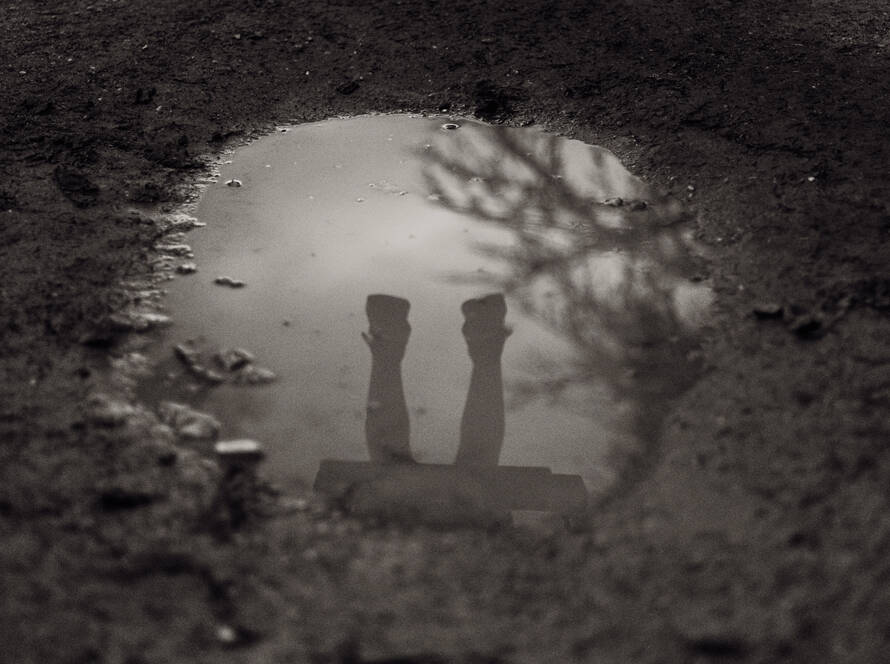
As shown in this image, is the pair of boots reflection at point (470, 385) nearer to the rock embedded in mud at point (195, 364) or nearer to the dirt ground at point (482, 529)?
the dirt ground at point (482, 529)

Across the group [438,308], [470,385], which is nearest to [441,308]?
[438,308]

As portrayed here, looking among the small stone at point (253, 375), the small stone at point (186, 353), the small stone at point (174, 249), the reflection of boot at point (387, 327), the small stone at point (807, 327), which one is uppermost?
the small stone at point (807, 327)

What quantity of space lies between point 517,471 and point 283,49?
10.1 feet

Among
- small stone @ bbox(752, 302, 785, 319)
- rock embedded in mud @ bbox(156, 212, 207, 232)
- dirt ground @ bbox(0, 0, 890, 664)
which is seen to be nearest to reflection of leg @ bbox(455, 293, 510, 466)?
dirt ground @ bbox(0, 0, 890, 664)

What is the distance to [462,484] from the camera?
2629 mm

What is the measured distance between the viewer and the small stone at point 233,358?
2967 millimetres

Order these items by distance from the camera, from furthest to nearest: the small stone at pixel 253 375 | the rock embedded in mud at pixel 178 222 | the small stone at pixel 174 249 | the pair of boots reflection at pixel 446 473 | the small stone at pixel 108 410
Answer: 1. the rock embedded in mud at pixel 178 222
2. the small stone at pixel 174 249
3. the small stone at pixel 253 375
4. the small stone at pixel 108 410
5. the pair of boots reflection at pixel 446 473

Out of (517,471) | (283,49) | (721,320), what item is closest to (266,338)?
(517,471)

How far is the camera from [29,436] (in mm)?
2633

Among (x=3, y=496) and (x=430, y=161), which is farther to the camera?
(x=430, y=161)

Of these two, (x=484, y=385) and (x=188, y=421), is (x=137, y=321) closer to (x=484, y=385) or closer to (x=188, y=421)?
(x=188, y=421)

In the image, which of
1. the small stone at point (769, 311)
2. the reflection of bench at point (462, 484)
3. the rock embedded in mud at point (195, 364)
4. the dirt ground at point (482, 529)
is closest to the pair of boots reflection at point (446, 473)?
the reflection of bench at point (462, 484)

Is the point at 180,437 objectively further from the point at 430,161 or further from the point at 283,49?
the point at 283,49

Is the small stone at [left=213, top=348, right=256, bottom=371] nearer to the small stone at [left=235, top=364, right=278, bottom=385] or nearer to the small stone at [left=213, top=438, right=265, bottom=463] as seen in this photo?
the small stone at [left=235, top=364, right=278, bottom=385]
